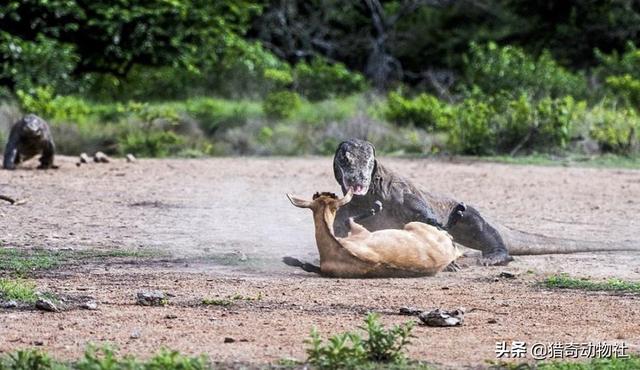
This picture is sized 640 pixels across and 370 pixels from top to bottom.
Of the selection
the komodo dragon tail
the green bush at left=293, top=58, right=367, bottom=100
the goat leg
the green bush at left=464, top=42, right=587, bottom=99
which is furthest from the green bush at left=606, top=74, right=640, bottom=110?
the goat leg

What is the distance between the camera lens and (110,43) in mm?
25875

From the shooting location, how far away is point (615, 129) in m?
19.3

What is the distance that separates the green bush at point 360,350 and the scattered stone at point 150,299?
150cm

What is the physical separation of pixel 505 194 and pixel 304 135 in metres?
6.33

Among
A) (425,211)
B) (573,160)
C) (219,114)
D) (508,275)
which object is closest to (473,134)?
(573,160)

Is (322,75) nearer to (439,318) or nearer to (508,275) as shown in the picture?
(508,275)

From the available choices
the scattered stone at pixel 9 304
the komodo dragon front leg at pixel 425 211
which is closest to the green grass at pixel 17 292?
the scattered stone at pixel 9 304

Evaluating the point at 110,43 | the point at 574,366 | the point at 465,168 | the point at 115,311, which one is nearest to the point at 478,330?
the point at 574,366

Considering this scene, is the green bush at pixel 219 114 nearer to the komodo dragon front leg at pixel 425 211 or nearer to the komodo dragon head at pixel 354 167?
the komodo dragon front leg at pixel 425 211

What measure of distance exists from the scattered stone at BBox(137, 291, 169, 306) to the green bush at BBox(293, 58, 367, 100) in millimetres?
19335

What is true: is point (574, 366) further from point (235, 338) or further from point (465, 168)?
point (465, 168)

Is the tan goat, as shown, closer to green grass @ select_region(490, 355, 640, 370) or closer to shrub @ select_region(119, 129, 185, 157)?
green grass @ select_region(490, 355, 640, 370)

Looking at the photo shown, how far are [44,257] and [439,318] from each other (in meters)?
3.57

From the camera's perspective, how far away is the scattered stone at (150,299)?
7.23 meters
